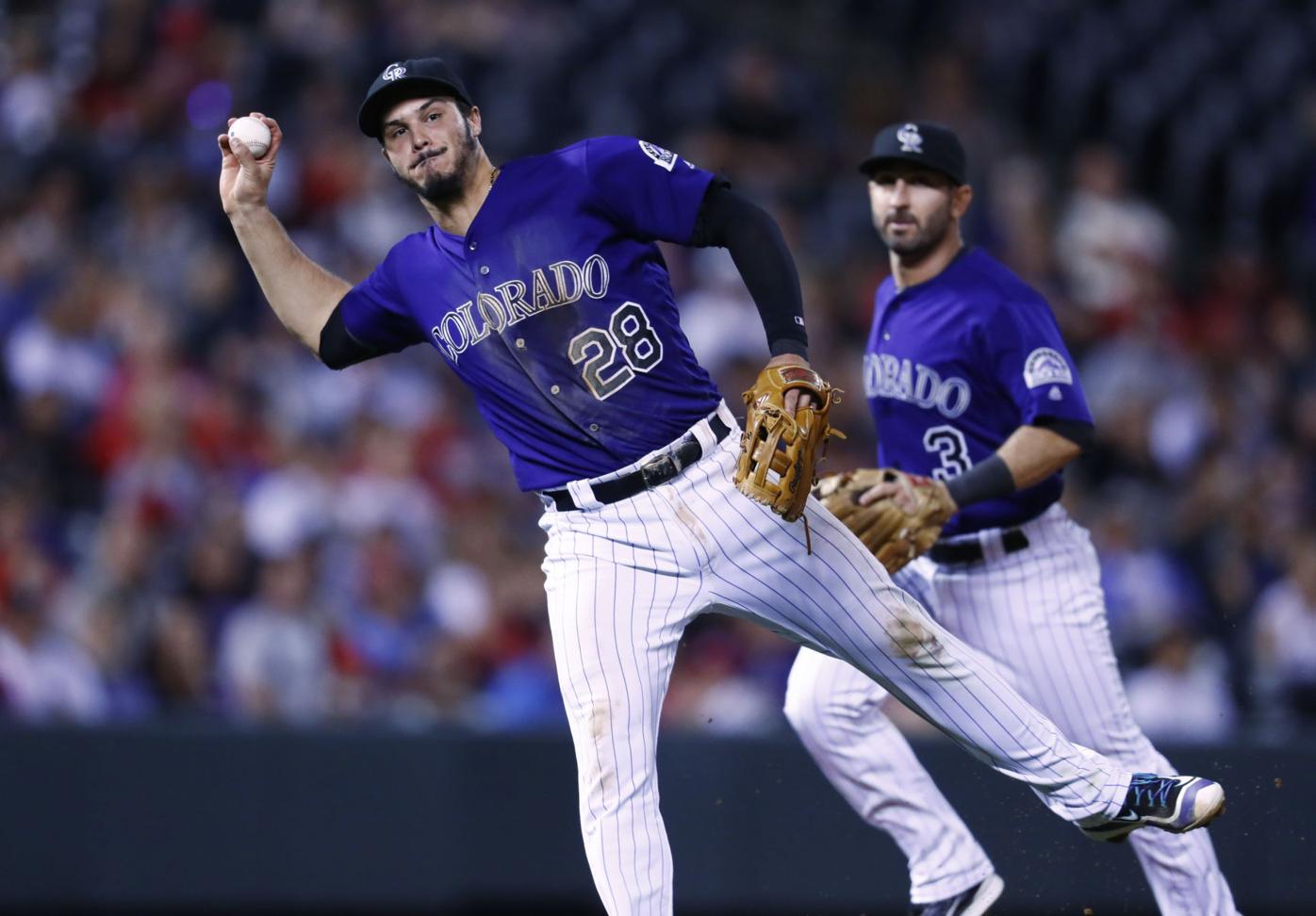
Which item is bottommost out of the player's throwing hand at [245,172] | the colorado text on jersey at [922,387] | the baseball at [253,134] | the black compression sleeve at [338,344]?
the colorado text on jersey at [922,387]

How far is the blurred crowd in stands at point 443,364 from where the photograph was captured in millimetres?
7367

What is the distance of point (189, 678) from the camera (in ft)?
23.6

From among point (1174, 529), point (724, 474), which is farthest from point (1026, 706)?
point (1174, 529)

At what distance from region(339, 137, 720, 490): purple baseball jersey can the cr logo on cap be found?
94 cm

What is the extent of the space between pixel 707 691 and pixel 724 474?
382 centimetres

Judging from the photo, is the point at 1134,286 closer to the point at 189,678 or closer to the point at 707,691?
the point at 707,691

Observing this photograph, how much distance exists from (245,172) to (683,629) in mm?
1469

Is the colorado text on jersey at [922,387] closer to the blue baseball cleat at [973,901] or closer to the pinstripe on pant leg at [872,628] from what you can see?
the pinstripe on pant leg at [872,628]

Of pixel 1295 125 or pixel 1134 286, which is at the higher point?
pixel 1295 125

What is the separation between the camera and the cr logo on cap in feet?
15.5

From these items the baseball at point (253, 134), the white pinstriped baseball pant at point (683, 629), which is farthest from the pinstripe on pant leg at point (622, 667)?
the baseball at point (253, 134)

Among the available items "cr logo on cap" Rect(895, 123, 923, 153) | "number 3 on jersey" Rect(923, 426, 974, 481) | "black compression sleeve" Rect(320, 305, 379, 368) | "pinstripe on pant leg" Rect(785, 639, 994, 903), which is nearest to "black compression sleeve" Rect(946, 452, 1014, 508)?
"number 3 on jersey" Rect(923, 426, 974, 481)

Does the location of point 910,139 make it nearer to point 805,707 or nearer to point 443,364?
point 805,707

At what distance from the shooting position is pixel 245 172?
14.0ft
